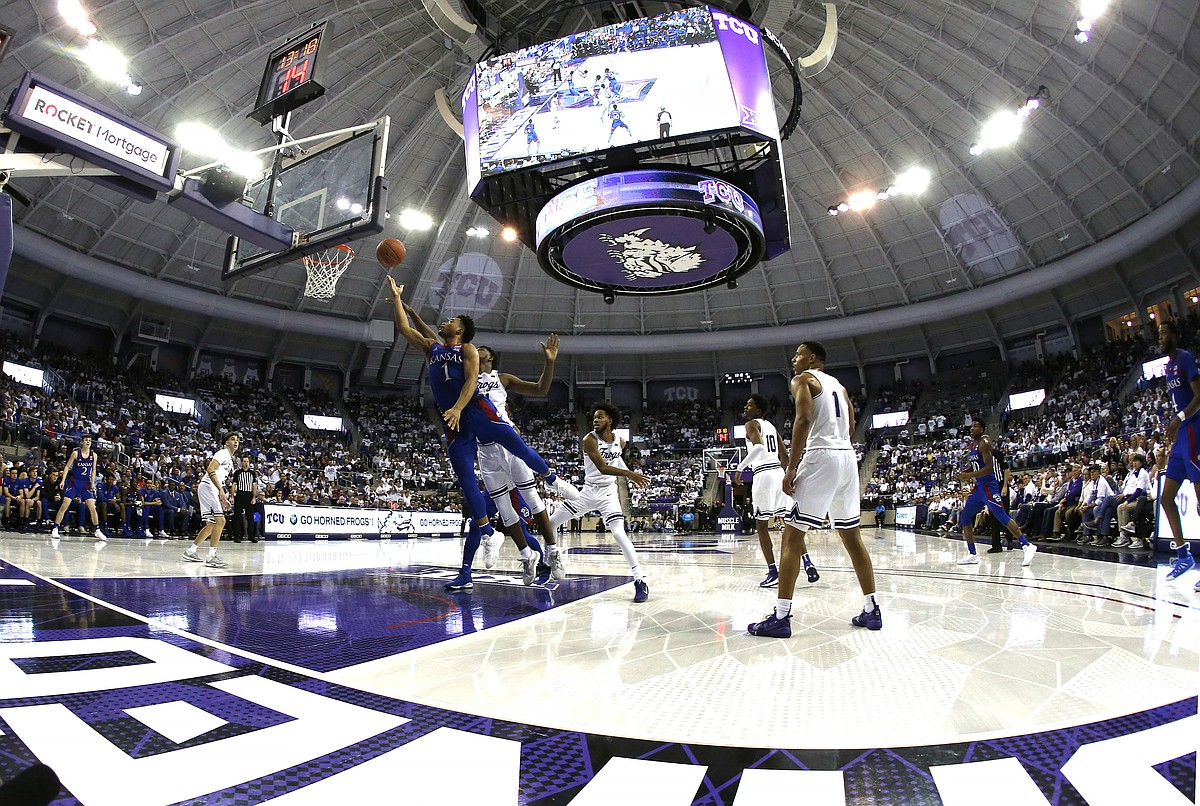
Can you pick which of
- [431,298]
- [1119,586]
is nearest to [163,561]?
[1119,586]

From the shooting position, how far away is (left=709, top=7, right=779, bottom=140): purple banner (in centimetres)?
1325

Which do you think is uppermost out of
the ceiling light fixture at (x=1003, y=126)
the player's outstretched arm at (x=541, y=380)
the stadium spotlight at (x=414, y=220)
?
the ceiling light fixture at (x=1003, y=126)

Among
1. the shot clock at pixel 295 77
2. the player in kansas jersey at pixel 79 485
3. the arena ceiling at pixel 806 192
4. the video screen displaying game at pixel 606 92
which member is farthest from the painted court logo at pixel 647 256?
the player in kansas jersey at pixel 79 485

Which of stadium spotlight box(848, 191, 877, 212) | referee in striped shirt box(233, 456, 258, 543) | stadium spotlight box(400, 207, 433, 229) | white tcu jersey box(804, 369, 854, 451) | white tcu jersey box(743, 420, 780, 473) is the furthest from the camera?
stadium spotlight box(400, 207, 433, 229)

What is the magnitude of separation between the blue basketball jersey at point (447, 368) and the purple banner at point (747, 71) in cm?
981

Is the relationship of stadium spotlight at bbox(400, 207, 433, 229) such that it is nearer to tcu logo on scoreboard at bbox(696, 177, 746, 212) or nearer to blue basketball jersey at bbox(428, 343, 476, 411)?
tcu logo on scoreboard at bbox(696, 177, 746, 212)

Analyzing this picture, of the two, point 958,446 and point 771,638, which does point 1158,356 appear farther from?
point 771,638

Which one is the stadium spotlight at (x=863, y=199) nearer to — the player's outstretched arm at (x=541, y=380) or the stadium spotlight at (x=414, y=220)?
the stadium spotlight at (x=414, y=220)

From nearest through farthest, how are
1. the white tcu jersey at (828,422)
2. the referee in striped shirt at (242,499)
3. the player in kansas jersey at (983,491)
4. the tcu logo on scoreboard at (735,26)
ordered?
the white tcu jersey at (828,422), the player in kansas jersey at (983,491), the tcu logo on scoreboard at (735,26), the referee in striped shirt at (242,499)

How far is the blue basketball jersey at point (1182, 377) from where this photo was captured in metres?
5.93

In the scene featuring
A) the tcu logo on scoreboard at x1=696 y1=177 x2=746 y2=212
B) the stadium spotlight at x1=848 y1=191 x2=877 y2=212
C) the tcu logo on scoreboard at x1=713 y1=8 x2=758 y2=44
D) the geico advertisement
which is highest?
the stadium spotlight at x1=848 y1=191 x2=877 y2=212

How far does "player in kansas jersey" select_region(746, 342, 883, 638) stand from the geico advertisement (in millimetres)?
16446

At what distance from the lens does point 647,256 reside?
50.2 ft

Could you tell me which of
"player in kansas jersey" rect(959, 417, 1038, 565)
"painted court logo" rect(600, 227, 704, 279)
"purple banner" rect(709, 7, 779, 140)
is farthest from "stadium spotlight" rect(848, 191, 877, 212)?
"player in kansas jersey" rect(959, 417, 1038, 565)
